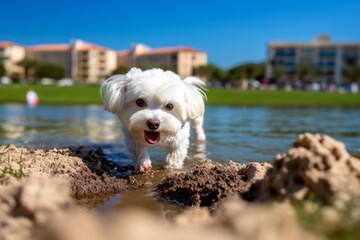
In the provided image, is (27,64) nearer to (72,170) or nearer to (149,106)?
(149,106)

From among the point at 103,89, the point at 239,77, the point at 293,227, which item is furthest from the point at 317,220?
the point at 239,77

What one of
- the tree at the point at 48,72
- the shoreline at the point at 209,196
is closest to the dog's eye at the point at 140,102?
the shoreline at the point at 209,196

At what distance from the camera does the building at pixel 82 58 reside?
572 feet

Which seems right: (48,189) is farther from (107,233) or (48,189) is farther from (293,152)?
(293,152)

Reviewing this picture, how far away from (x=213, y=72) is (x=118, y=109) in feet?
475

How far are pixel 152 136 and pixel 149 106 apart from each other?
0.40 m

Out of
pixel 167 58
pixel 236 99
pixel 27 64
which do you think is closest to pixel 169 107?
pixel 236 99

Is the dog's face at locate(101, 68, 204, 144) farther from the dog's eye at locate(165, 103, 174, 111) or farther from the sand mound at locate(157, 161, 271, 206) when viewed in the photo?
the sand mound at locate(157, 161, 271, 206)

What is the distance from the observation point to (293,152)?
2.85m

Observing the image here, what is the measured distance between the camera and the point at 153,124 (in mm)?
5375

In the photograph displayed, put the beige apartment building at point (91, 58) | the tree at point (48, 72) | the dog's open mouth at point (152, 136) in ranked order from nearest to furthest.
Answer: the dog's open mouth at point (152, 136) → the tree at point (48, 72) → the beige apartment building at point (91, 58)

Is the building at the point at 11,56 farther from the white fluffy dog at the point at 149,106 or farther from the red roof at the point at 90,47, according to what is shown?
the white fluffy dog at the point at 149,106

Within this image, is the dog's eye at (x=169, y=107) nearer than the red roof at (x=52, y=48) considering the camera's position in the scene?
Yes

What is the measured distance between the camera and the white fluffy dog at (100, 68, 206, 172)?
5.40m
